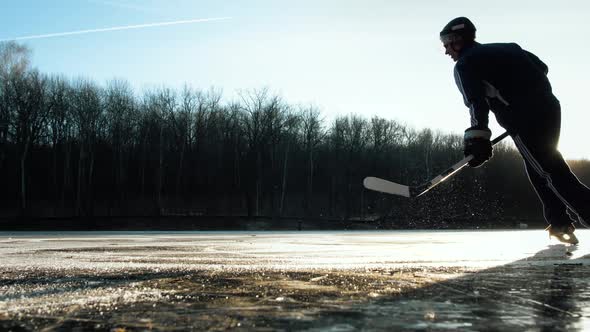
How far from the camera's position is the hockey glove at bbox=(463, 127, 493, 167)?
525cm

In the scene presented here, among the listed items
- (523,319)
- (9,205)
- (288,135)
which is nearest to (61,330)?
(523,319)

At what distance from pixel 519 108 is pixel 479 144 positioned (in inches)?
19.8

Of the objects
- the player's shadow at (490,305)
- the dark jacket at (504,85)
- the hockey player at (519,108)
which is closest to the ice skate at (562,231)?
the hockey player at (519,108)

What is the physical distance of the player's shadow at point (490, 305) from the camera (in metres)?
2.56

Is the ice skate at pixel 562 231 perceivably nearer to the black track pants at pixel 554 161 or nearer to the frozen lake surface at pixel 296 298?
the black track pants at pixel 554 161

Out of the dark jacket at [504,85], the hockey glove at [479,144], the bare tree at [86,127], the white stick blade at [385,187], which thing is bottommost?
the white stick blade at [385,187]

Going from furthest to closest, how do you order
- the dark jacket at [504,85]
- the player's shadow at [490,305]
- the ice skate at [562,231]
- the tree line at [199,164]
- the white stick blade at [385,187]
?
1. the tree line at [199,164]
2. the ice skate at [562,231]
3. the white stick blade at [385,187]
4. the dark jacket at [504,85]
5. the player's shadow at [490,305]

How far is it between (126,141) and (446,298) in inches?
2354

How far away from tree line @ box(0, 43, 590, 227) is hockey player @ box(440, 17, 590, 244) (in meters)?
47.9

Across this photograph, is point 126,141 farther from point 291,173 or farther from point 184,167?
point 291,173

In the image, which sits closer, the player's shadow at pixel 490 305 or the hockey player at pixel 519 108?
the player's shadow at pixel 490 305

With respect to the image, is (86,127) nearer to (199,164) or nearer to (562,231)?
(199,164)

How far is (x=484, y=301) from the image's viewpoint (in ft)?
10.5

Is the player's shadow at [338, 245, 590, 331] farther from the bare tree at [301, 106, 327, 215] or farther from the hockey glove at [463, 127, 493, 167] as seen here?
the bare tree at [301, 106, 327, 215]
